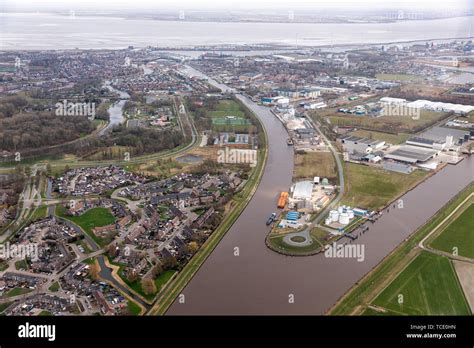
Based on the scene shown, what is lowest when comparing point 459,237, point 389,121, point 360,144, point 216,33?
point 459,237

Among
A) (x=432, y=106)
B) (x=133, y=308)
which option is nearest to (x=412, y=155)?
(x=432, y=106)

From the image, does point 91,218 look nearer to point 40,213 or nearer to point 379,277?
point 40,213

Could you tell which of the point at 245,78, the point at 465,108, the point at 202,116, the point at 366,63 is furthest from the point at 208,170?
the point at 366,63

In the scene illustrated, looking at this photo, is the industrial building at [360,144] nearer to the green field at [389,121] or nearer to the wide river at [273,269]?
the green field at [389,121]

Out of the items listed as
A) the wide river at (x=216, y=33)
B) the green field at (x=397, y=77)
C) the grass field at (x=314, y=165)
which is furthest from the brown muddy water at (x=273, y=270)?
the wide river at (x=216, y=33)

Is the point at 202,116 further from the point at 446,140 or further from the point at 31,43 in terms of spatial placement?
the point at 31,43

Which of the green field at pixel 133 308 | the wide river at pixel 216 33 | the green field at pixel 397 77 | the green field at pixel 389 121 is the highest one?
the wide river at pixel 216 33

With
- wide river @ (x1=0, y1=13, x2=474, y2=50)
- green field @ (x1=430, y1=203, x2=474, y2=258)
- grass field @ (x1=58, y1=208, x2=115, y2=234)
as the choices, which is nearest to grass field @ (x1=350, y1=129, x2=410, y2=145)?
green field @ (x1=430, y1=203, x2=474, y2=258)
